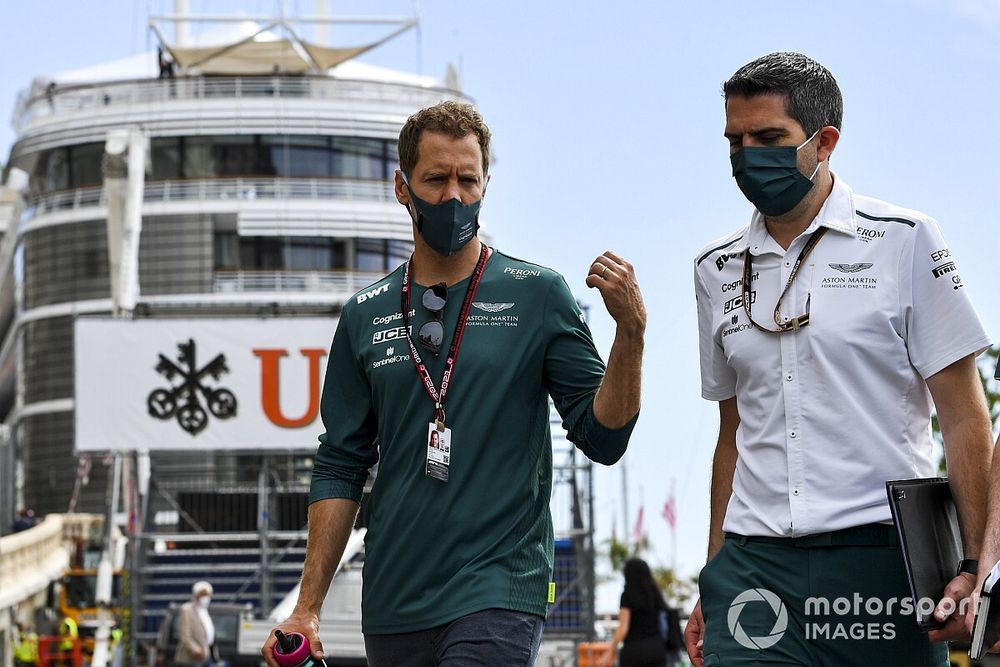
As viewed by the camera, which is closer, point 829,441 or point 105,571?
point 829,441

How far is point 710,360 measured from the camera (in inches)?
189

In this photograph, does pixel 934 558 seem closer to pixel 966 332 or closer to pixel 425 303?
pixel 966 332

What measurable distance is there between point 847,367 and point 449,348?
1085mm

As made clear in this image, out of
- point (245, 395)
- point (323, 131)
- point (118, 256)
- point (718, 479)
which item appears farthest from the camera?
point (323, 131)

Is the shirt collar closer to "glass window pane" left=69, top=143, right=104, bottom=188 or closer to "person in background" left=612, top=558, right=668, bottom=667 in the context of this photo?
"person in background" left=612, top=558, right=668, bottom=667

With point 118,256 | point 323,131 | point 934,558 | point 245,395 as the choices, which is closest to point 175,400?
point 245,395

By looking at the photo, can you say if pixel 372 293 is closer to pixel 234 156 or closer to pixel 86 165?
pixel 234 156

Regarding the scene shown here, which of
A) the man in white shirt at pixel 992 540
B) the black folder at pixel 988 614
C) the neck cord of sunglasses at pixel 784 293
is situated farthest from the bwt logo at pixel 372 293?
the black folder at pixel 988 614

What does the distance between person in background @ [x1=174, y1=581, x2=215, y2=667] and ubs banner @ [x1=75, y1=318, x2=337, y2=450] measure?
466 inches

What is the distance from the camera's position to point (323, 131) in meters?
59.3

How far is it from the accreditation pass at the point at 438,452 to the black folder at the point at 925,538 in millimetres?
1151

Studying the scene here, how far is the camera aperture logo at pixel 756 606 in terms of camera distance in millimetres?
4316

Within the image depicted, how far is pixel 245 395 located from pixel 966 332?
30032mm

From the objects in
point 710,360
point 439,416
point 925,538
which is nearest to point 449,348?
point 439,416
